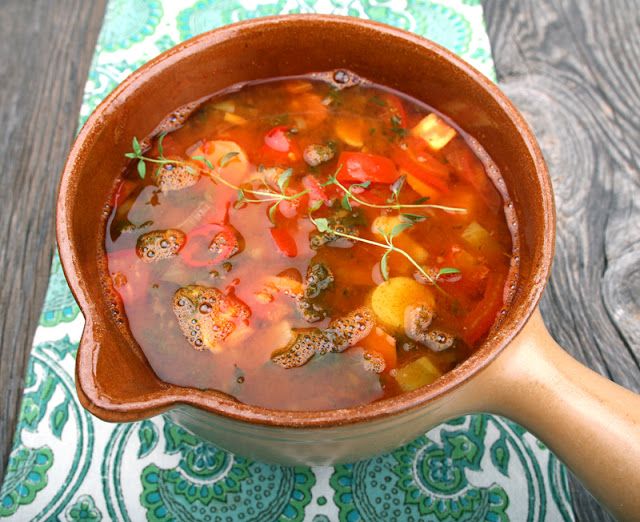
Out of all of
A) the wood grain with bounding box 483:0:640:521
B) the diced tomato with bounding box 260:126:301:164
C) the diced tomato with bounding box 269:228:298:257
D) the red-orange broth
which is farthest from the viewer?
the wood grain with bounding box 483:0:640:521

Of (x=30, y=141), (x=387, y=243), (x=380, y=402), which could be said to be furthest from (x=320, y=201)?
(x=30, y=141)

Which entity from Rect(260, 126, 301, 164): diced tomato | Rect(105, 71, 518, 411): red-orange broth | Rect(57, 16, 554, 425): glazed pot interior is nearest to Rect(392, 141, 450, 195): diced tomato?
Rect(105, 71, 518, 411): red-orange broth

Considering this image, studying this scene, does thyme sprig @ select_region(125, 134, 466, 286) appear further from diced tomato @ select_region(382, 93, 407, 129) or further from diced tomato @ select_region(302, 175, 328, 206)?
diced tomato @ select_region(382, 93, 407, 129)

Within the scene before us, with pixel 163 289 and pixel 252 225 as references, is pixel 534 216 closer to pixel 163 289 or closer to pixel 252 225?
pixel 252 225

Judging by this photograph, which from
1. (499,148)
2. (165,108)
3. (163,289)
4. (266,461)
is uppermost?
(165,108)

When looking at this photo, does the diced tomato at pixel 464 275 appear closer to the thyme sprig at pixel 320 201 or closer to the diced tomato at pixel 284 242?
the thyme sprig at pixel 320 201

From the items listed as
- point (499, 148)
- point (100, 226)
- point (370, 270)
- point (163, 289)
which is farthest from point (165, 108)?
point (499, 148)
